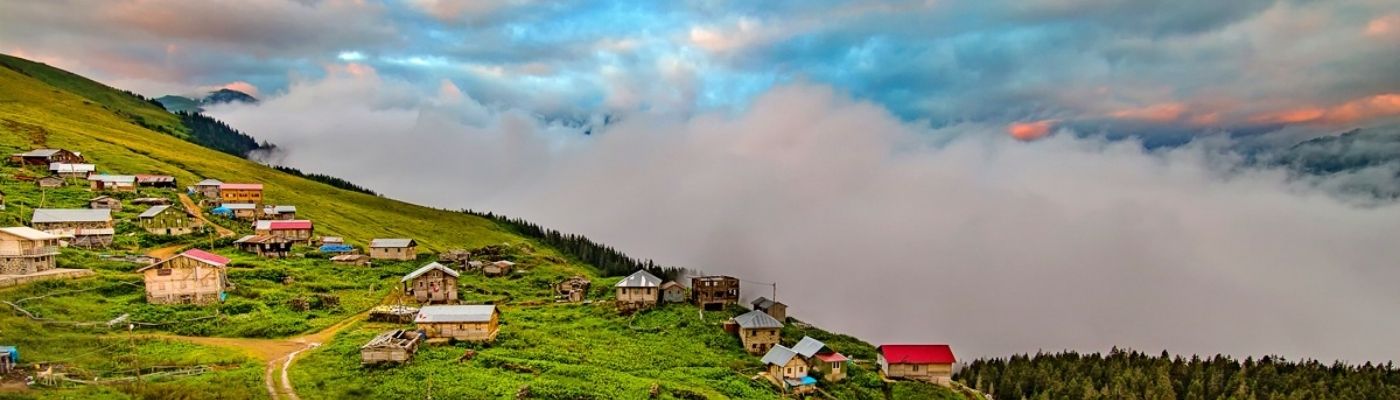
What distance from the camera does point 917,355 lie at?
7575cm

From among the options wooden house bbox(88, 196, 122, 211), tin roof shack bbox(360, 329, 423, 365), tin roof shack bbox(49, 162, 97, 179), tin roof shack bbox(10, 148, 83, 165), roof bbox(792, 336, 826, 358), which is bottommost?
roof bbox(792, 336, 826, 358)

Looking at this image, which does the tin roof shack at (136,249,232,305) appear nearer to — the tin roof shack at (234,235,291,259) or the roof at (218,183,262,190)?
the tin roof shack at (234,235,291,259)

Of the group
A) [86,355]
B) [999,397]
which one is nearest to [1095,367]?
[999,397]

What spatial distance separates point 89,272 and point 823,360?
7976cm

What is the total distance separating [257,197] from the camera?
14212 centimetres

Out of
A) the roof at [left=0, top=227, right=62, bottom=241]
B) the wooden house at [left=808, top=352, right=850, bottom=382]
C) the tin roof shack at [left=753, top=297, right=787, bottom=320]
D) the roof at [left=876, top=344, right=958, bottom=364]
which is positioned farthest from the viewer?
the tin roof shack at [left=753, top=297, right=787, bottom=320]

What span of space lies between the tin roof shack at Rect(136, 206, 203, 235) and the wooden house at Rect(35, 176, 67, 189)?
30.4 m

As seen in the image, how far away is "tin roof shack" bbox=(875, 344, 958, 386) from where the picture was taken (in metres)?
75.2

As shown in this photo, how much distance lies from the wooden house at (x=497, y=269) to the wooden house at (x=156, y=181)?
3027 inches

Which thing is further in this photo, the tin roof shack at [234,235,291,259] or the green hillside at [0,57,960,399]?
the tin roof shack at [234,235,291,259]

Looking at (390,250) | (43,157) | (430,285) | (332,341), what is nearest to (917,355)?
(332,341)

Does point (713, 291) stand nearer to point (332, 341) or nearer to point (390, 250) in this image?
point (332, 341)

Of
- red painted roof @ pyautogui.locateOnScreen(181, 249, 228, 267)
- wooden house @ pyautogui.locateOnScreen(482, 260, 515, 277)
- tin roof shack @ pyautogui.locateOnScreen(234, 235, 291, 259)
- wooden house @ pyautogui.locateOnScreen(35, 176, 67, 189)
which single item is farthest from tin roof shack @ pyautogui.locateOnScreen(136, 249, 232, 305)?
wooden house @ pyautogui.locateOnScreen(35, 176, 67, 189)

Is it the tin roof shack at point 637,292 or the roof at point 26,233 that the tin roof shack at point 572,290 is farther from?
the roof at point 26,233
